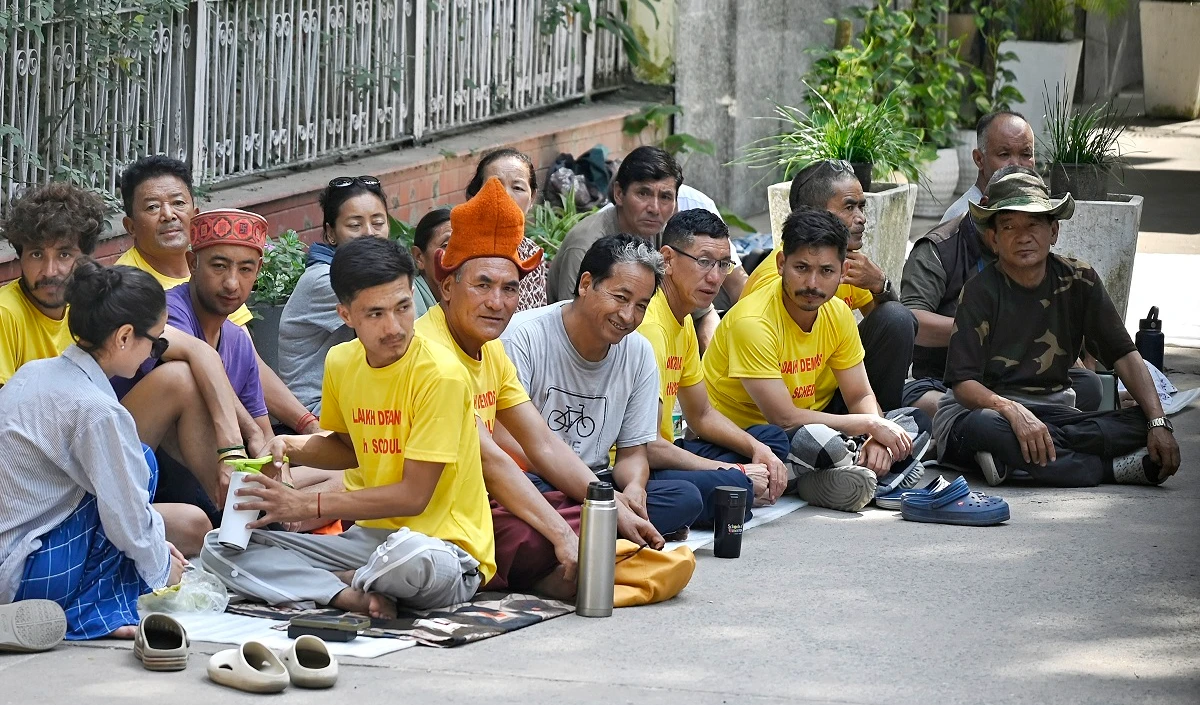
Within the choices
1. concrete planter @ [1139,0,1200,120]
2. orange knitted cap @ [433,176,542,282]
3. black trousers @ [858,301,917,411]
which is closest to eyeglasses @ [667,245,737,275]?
black trousers @ [858,301,917,411]

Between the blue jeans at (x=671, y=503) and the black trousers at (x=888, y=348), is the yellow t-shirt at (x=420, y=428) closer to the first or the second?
the blue jeans at (x=671, y=503)

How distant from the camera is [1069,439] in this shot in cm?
702

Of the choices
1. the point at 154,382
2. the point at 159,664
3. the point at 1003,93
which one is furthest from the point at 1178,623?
the point at 1003,93

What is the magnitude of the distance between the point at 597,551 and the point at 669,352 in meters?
1.51

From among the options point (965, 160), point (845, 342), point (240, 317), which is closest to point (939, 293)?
point (845, 342)

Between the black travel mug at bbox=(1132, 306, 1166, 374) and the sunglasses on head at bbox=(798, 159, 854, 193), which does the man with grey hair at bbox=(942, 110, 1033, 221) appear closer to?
the sunglasses on head at bbox=(798, 159, 854, 193)

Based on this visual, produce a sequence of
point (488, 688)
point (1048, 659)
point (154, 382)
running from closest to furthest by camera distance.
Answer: point (488, 688), point (1048, 659), point (154, 382)

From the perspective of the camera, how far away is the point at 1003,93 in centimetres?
1434

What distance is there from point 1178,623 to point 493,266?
95.1 inches

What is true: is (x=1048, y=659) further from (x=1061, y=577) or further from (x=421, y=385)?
(x=421, y=385)

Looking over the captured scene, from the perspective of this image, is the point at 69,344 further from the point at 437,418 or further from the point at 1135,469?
the point at 1135,469

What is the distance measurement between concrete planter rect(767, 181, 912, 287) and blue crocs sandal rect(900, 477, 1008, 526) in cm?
370

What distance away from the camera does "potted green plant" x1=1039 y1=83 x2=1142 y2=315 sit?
917 centimetres

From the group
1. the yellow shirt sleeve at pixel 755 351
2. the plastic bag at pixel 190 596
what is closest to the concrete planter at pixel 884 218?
Result: the yellow shirt sleeve at pixel 755 351
